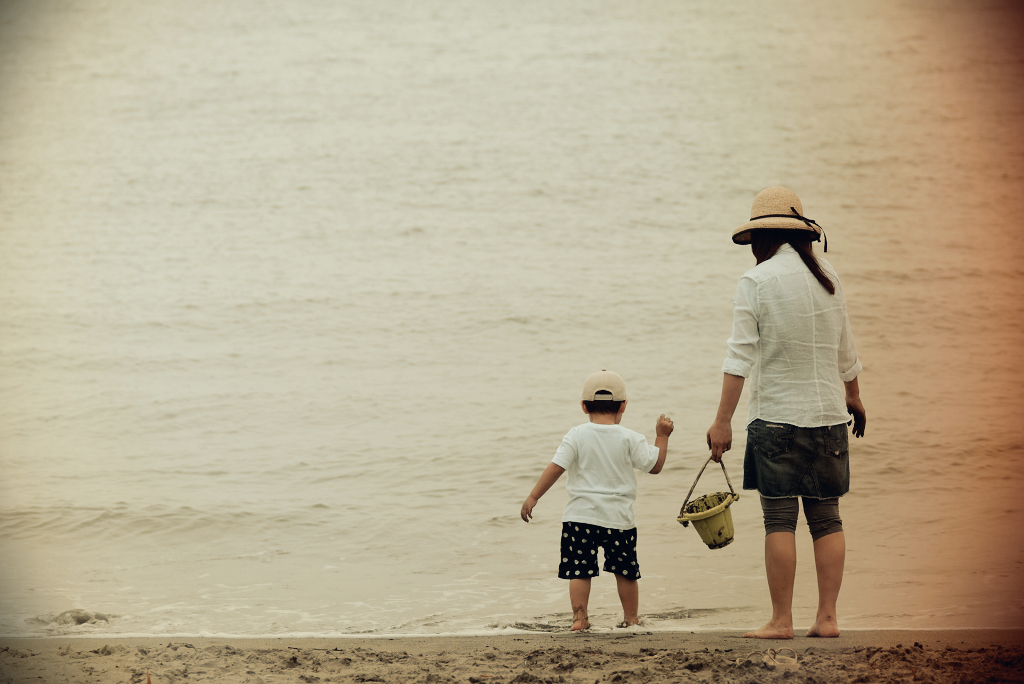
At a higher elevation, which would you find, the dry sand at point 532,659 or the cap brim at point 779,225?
the cap brim at point 779,225

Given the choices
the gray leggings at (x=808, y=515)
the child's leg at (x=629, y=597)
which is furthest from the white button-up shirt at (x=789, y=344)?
the child's leg at (x=629, y=597)

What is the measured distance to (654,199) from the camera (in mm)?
21531

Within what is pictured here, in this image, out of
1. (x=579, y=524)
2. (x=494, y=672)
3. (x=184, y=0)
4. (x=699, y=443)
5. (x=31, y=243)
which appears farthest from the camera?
(x=184, y=0)

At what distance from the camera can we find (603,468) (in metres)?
3.38

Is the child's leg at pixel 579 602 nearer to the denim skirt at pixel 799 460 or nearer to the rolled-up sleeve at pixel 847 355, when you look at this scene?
the denim skirt at pixel 799 460

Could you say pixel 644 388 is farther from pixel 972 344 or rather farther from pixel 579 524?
Result: pixel 579 524

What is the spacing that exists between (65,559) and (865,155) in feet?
76.5

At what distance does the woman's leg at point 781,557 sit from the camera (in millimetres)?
2912

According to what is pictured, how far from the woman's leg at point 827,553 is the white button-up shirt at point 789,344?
1.07ft

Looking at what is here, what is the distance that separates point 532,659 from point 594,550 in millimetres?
619

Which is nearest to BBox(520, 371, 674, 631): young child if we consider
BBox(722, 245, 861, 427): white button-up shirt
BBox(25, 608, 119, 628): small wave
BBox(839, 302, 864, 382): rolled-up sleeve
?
BBox(722, 245, 861, 427): white button-up shirt

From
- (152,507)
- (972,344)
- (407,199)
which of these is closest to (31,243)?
(407,199)

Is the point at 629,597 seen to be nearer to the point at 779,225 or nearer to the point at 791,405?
the point at 791,405

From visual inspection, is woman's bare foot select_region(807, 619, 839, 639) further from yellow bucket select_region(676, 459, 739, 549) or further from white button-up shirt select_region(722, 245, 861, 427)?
white button-up shirt select_region(722, 245, 861, 427)
